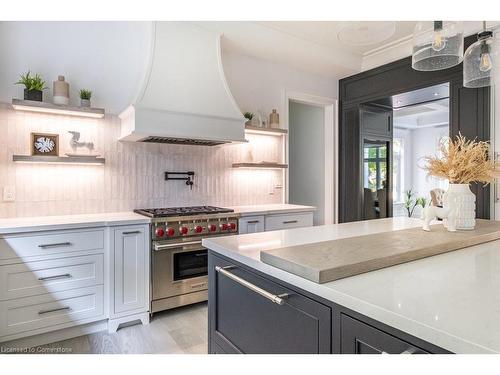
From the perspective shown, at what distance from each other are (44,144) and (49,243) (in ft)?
3.08

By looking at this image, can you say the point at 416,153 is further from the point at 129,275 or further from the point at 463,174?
the point at 129,275

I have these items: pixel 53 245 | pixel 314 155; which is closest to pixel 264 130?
pixel 314 155

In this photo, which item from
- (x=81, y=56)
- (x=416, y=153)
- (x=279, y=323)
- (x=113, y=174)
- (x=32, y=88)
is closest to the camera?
(x=279, y=323)

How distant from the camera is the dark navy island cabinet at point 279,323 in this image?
85cm

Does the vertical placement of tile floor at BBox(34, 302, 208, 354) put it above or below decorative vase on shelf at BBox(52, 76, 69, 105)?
below

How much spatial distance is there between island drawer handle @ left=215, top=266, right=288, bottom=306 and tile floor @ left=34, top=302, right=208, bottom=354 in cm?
115

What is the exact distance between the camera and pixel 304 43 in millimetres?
3867

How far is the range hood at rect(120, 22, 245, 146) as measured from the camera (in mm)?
2812

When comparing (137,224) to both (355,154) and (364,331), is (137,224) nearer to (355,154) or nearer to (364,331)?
(364,331)

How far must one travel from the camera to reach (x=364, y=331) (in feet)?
2.84

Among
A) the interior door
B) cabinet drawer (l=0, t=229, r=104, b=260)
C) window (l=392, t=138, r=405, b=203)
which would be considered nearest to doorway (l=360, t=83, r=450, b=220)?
the interior door

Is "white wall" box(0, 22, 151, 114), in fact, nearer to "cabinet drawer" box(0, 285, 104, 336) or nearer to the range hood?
the range hood

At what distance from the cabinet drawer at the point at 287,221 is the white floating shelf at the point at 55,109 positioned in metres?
1.95

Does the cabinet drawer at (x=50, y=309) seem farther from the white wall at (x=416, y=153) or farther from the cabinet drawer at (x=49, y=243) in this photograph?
the white wall at (x=416, y=153)
